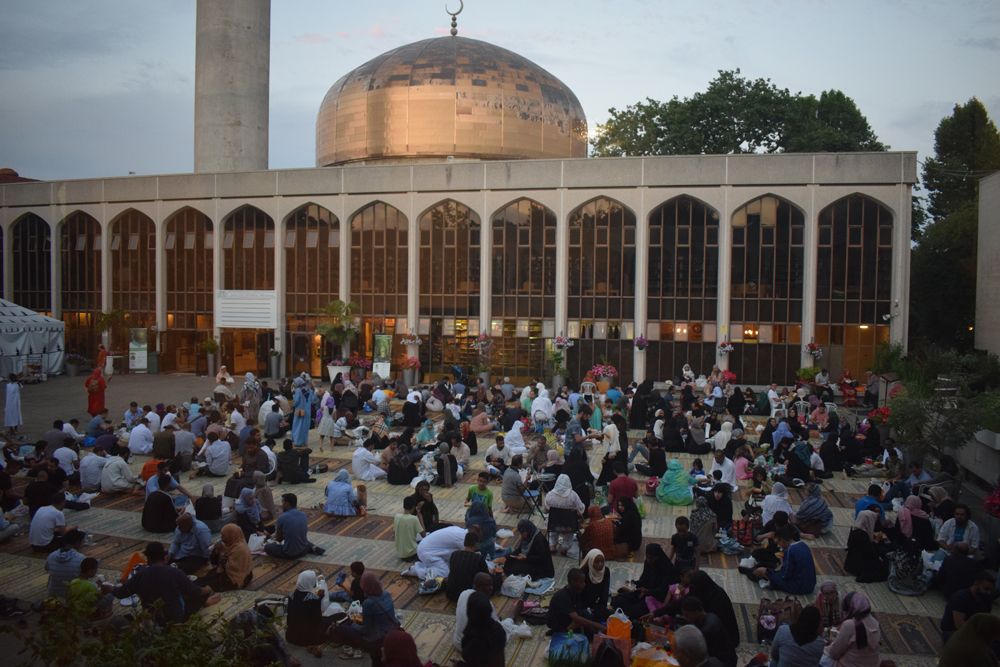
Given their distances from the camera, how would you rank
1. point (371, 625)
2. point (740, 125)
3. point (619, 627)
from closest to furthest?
point (619, 627) → point (371, 625) → point (740, 125)

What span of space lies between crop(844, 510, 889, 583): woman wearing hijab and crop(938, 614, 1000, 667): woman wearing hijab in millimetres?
3596

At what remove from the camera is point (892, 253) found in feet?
90.0

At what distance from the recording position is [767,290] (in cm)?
2839

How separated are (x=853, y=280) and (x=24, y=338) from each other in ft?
101

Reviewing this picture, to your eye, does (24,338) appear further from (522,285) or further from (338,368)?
(522,285)

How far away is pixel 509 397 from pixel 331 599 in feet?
50.7

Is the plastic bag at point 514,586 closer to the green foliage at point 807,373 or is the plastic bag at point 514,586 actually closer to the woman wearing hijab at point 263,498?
the woman wearing hijab at point 263,498

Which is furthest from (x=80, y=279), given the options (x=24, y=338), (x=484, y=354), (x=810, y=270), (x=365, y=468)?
(x=810, y=270)

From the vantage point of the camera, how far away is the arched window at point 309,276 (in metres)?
32.5

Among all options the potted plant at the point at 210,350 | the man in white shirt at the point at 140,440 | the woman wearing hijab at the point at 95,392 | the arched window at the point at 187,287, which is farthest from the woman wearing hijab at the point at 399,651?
the arched window at the point at 187,287

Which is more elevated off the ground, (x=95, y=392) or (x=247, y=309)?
(x=247, y=309)

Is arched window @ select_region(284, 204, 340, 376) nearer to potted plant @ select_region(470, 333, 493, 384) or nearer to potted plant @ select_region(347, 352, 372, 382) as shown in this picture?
potted plant @ select_region(347, 352, 372, 382)

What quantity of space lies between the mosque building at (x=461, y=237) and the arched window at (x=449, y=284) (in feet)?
0.27

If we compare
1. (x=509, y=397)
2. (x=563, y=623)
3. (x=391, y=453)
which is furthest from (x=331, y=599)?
(x=509, y=397)
